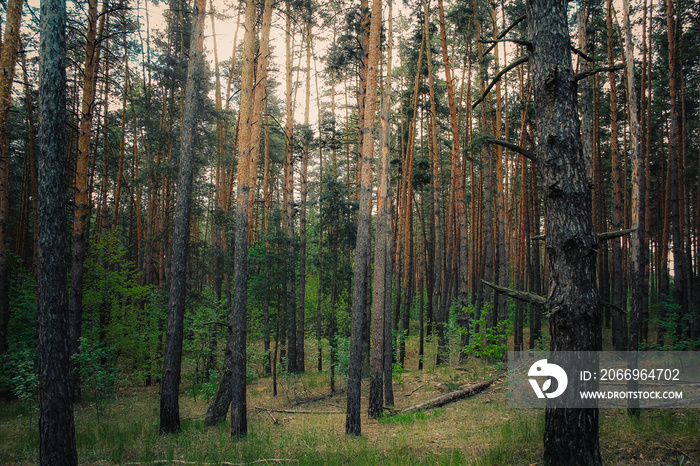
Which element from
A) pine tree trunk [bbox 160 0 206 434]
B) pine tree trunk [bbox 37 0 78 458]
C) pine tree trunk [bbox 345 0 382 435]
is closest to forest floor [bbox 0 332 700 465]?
pine tree trunk [bbox 160 0 206 434]

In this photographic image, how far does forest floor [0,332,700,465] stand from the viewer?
4.82 m

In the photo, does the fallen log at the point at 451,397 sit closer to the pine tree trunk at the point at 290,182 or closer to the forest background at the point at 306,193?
the forest background at the point at 306,193

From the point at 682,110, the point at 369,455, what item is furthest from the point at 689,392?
the point at 682,110

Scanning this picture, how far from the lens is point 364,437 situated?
7.17m

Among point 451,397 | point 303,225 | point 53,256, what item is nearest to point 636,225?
point 451,397

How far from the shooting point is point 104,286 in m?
13.2

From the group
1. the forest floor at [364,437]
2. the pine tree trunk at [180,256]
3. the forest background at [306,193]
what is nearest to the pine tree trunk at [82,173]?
the forest background at [306,193]

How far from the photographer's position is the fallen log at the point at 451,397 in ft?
32.5

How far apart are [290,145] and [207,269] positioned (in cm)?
733

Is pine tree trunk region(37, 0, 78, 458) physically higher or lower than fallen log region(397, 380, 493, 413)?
higher

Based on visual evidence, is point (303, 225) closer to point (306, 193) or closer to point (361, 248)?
point (306, 193)

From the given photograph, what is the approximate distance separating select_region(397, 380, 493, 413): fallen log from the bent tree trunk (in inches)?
261

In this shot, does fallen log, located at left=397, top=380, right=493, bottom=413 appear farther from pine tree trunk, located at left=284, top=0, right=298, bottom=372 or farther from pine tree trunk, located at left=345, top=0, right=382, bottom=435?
pine tree trunk, located at left=284, top=0, right=298, bottom=372

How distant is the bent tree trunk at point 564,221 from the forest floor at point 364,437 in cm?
109
